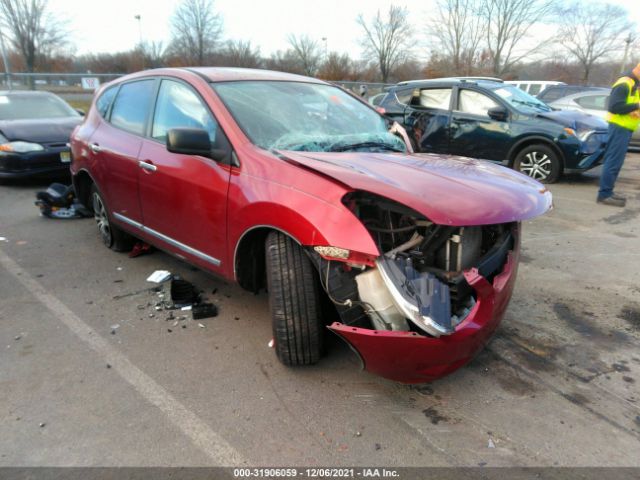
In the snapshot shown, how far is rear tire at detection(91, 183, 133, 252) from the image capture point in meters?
4.43

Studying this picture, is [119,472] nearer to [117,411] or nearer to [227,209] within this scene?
[117,411]

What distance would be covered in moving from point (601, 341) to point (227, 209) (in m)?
2.63

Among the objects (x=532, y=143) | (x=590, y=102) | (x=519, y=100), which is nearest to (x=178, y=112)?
(x=532, y=143)

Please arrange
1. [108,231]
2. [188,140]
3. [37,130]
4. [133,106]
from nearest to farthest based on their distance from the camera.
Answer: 1. [188,140]
2. [133,106]
3. [108,231]
4. [37,130]

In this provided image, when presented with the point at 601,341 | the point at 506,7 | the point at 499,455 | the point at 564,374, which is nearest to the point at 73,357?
the point at 499,455

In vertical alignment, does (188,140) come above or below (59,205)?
above

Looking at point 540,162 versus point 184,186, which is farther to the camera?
point 540,162

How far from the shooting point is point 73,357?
2.80 metres

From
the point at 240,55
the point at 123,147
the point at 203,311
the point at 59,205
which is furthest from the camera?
the point at 240,55

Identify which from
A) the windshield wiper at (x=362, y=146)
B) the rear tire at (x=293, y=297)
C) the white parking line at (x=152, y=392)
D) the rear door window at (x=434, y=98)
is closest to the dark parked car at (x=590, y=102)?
the rear door window at (x=434, y=98)

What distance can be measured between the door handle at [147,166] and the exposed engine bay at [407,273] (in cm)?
175

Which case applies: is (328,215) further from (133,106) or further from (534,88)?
(534,88)

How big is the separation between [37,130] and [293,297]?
6.71 meters

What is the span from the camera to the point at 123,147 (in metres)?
3.81
